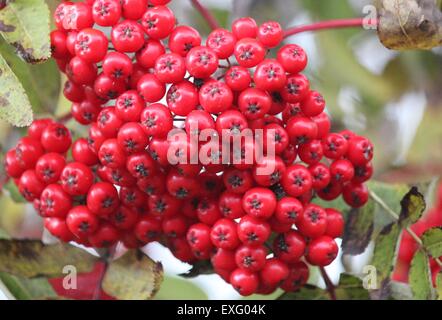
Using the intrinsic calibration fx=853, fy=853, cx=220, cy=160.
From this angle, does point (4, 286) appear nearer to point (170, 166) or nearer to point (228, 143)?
point (170, 166)

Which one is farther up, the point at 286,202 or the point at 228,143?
the point at 228,143

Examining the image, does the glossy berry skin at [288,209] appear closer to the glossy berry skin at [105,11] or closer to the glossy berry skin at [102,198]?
the glossy berry skin at [102,198]

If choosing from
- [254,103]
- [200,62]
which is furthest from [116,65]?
[254,103]

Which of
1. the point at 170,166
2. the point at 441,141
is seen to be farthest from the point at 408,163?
the point at 170,166

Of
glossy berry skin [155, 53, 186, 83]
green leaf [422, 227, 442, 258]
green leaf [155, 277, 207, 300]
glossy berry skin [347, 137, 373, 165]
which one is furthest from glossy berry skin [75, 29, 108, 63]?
green leaf [155, 277, 207, 300]

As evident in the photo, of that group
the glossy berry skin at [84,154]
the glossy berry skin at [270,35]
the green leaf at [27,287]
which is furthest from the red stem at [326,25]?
the green leaf at [27,287]

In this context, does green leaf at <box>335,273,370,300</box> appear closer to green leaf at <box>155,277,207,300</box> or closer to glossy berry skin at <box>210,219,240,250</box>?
glossy berry skin at <box>210,219,240,250</box>
